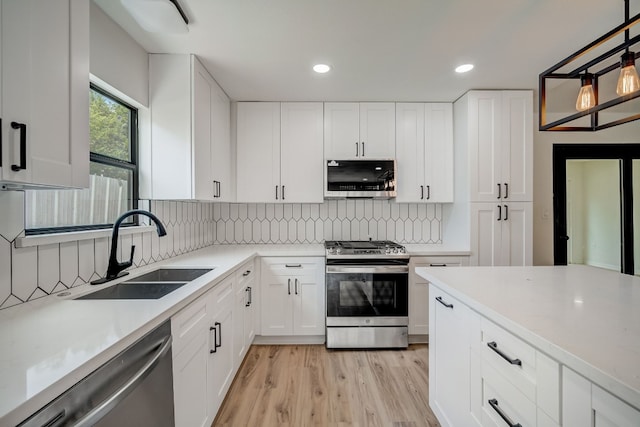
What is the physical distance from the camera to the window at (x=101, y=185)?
1.36 metres

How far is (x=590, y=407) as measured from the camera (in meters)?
0.73

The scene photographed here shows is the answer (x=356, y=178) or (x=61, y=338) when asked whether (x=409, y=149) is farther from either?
(x=61, y=338)

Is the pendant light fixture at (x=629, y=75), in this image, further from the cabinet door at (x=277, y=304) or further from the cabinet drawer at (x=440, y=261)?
the cabinet door at (x=277, y=304)

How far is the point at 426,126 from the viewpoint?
306cm

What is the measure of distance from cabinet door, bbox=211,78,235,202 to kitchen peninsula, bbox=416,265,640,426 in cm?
193

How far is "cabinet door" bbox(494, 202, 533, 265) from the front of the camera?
2758 mm

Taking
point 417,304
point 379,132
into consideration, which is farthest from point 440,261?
point 379,132

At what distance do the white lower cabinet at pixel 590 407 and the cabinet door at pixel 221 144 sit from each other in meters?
2.46

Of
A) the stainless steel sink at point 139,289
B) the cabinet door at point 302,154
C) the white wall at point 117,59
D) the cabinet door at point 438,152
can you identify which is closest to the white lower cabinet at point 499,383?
the stainless steel sink at point 139,289

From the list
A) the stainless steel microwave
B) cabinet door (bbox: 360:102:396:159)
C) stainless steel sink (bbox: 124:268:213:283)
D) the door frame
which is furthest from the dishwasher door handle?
the door frame

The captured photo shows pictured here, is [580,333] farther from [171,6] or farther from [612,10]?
[171,6]

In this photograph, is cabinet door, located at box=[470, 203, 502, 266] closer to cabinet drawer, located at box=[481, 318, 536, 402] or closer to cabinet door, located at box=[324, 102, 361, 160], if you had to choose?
cabinet door, located at box=[324, 102, 361, 160]

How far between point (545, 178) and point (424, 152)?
1.47 m

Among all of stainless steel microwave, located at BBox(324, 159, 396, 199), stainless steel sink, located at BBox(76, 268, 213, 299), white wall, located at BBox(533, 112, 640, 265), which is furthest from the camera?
white wall, located at BBox(533, 112, 640, 265)
